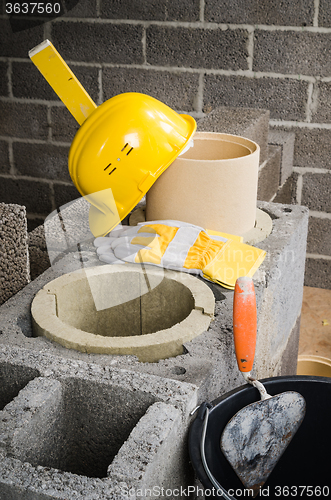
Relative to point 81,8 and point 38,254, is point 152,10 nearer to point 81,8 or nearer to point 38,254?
point 81,8

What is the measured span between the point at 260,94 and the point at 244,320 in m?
2.72

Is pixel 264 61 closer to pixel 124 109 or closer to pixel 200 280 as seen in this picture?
pixel 124 109

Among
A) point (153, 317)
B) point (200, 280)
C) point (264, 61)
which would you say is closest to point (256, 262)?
point (200, 280)

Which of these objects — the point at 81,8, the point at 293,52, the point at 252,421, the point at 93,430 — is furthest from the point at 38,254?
the point at 81,8

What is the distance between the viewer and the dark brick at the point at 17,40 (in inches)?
166

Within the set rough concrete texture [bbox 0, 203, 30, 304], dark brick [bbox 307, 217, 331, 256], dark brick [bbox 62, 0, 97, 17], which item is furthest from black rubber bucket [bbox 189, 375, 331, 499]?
dark brick [bbox 62, 0, 97, 17]

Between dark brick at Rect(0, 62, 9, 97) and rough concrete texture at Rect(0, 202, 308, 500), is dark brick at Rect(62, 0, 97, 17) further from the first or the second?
rough concrete texture at Rect(0, 202, 308, 500)

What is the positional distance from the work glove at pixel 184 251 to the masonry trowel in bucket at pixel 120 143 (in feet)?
0.49

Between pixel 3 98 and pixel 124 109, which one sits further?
pixel 3 98

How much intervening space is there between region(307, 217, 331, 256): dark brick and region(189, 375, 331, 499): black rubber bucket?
102 inches

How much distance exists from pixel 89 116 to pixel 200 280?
838mm

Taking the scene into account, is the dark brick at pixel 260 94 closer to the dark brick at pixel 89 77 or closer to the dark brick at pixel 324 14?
the dark brick at pixel 324 14

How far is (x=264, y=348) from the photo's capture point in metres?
2.08

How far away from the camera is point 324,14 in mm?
3461
